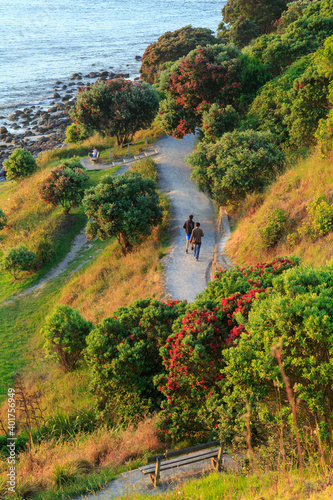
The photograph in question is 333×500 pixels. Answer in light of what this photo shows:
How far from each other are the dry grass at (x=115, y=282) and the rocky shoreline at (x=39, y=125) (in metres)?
20.6

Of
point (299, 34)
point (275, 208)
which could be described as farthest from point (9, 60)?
point (275, 208)

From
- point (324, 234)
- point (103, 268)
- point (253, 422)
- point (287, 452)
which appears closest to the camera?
point (287, 452)

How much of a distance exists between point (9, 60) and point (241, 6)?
50793 millimetres

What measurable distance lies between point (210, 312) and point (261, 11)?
140ft

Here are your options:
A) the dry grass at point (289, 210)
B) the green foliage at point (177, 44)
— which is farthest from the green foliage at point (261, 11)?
the dry grass at point (289, 210)

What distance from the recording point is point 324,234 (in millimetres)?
11500

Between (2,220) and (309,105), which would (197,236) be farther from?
(2,220)

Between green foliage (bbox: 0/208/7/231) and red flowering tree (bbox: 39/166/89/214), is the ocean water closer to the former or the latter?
green foliage (bbox: 0/208/7/231)

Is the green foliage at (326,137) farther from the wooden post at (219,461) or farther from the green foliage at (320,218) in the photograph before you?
the wooden post at (219,461)

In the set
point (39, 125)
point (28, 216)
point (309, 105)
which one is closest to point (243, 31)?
point (39, 125)

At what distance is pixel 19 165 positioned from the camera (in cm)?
2689

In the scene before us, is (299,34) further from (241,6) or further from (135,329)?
(135,329)

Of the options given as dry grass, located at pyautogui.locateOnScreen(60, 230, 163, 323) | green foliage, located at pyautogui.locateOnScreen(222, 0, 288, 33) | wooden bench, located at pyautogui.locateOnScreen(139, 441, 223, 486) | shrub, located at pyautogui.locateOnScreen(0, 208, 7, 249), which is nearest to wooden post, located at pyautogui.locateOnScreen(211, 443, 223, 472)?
wooden bench, located at pyautogui.locateOnScreen(139, 441, 223, 486)

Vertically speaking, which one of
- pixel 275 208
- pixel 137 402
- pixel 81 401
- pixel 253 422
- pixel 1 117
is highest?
pixel 1 117
